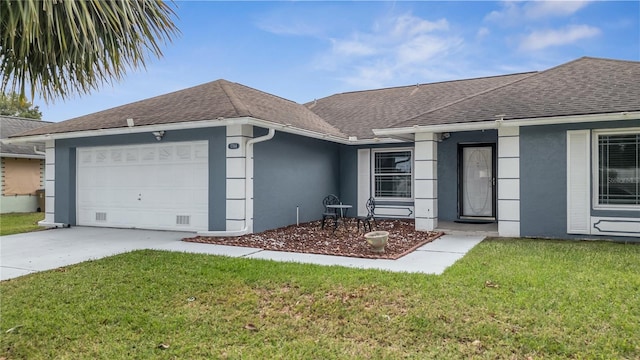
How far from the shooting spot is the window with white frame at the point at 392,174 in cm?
1292

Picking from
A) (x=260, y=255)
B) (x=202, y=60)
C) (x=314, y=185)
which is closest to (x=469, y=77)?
(x=314, y=185)

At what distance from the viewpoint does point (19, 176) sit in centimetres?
1770

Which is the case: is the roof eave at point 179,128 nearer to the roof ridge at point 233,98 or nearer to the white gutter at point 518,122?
the roof ridge at point 233,98

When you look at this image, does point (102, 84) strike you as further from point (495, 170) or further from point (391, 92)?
point (391, 92)

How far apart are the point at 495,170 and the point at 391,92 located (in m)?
6.21

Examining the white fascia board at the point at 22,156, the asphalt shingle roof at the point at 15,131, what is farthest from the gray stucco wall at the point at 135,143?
the white fascia board at the point at 22,156

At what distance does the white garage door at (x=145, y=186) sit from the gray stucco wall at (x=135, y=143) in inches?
6.9

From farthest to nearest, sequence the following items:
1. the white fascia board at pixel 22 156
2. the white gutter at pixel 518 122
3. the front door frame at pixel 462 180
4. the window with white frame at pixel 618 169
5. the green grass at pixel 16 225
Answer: the white fascia board at pixel 22 156 → the front door frame at pixel 462 180 → the green grass at pixel 16 225 → the window with white frame at pixel 618 169 → the white gutter at pixel 518 122

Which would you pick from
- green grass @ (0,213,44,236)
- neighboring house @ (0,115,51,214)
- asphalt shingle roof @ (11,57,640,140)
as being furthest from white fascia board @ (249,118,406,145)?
neighboring house @ (0,115,51,214)

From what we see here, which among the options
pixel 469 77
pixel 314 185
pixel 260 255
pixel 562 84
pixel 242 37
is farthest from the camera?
pixel 469 77

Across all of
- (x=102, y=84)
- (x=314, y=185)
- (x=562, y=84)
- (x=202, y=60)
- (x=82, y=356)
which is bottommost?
(x=82, y=356)

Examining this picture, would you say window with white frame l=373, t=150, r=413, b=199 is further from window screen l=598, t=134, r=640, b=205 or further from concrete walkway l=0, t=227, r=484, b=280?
window screen l=598, t=134, r=640, b=205

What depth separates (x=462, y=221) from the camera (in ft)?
38.1

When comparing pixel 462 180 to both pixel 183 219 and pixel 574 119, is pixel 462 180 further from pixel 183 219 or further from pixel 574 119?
pixel 183 219
